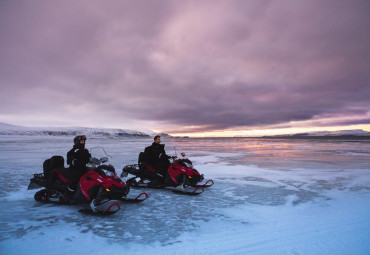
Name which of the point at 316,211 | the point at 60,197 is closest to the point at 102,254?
the point at 60,197

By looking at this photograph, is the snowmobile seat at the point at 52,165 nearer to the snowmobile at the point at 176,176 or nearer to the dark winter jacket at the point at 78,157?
the dark winter jacket at the point at 78,157

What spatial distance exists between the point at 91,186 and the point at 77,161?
2.15 ft

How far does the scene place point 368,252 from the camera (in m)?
2.60

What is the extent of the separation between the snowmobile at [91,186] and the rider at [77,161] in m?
0.13

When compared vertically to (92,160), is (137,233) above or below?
below

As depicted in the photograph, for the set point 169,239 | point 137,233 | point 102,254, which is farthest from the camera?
point 137,233

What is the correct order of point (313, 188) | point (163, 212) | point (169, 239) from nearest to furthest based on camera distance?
point (169, 239)
point (163, 212)
point (313, 188)

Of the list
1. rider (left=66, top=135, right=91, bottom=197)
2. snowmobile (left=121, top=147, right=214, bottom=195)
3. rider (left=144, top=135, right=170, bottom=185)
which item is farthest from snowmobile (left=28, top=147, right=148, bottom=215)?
rider (left=144, top=135, right=170, bottom=185)

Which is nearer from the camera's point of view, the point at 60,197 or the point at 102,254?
the point at 102,254

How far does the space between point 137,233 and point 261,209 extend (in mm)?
2430

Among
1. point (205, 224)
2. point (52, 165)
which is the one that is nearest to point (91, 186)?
point (52, 165)

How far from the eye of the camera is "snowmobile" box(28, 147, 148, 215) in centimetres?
395

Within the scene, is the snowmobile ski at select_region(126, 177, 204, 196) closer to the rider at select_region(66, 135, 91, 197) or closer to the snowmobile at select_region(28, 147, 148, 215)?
the snowmobile at select_region(28, 147, 148, 215)

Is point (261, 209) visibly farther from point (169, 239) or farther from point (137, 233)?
point (137, 233)
